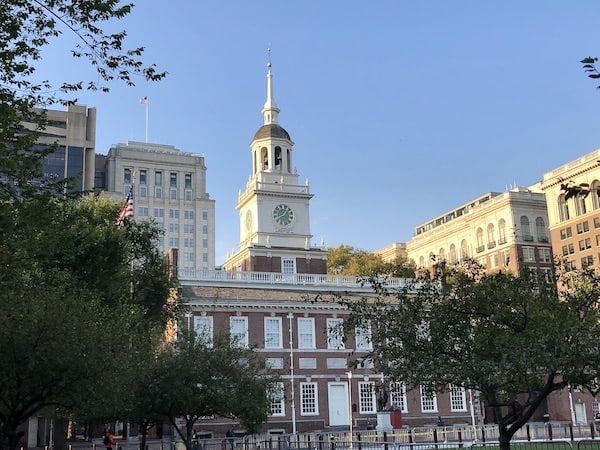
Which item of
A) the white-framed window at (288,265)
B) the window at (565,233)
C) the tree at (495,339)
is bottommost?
the tree at (495,339)

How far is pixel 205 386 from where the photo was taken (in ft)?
101

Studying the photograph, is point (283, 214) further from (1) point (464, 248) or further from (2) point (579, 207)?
(1) point (464, 248)

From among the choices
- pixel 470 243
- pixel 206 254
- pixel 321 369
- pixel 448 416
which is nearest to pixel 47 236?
pixel 321 369

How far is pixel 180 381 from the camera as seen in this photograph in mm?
30266

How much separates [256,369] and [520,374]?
1780 centimetres

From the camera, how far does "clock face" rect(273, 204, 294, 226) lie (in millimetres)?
64819

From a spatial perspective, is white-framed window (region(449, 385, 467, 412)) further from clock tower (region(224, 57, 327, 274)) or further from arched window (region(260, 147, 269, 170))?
arched window (region(260, 147, 269, 170))

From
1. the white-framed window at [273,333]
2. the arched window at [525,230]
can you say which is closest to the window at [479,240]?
the arched window at [525,230]

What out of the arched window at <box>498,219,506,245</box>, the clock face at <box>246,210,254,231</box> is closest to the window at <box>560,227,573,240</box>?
the arched window at <box>498,219,506,245</box>

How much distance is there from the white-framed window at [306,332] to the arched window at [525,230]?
192 ft

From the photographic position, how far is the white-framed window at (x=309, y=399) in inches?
1963

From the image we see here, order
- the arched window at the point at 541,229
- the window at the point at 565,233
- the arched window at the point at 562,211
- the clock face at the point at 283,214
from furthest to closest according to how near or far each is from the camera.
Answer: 1. the arched window at the point at 541,229
2. the arched window at the point at 562,211
3. the window at the point at 565,233
4. the clock face at the point at 283,214

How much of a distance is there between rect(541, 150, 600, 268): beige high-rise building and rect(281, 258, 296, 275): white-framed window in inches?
1779

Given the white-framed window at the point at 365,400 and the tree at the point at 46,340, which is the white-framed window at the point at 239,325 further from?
the tree at the point at 46,340
